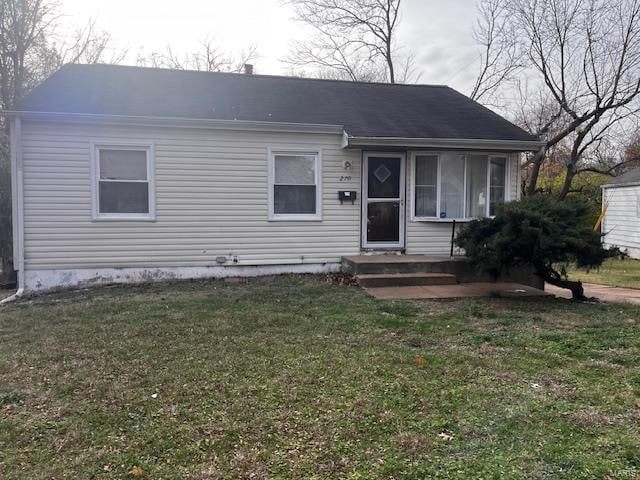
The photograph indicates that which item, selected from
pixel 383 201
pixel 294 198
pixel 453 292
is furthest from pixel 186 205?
pixel 453 292

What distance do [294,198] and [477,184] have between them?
3.82 meters

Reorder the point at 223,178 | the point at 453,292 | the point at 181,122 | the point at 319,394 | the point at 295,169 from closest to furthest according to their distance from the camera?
the point at 319,394
the point at 453,292
the point at 181,122
the point at 223,178
the point at 295,169

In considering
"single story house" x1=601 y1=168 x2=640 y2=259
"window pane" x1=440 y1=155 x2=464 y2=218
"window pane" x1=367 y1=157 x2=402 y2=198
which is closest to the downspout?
"window pane" x1=367 y1=157 x2=402 y2=198

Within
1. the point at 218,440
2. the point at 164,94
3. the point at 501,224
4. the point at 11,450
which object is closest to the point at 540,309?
the point at 501,224

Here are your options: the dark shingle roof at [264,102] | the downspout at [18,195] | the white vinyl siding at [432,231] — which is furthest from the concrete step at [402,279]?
the downspout at [18,195]

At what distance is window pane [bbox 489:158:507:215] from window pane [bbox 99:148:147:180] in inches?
271

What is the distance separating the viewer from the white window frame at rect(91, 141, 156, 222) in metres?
8.04

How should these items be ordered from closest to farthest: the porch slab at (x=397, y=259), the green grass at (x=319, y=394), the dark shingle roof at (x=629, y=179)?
the green grass at (x=319, y=394) → the porch slab at (x=397, y=259) → the dark shingle roof at (x=629, y=179)

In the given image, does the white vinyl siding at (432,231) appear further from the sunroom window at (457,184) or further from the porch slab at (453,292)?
the porch slab at (453,292)

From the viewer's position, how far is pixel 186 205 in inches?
334

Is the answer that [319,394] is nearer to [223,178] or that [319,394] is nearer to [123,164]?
[223,178]

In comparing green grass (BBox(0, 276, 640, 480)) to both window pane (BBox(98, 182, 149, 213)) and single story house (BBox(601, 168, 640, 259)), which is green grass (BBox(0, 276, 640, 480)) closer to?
window pane (BBox(98, 182, 149, 213))

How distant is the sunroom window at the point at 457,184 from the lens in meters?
9.30

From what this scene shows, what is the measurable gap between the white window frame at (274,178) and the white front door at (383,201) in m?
0.94
